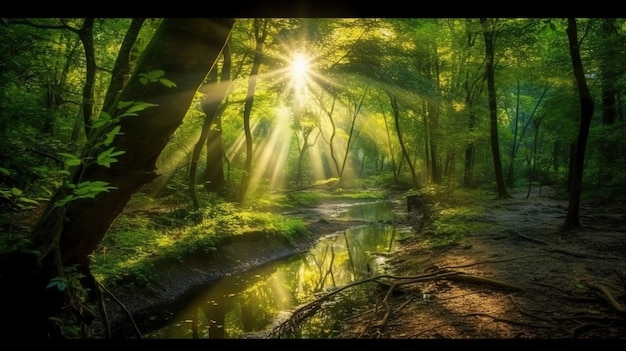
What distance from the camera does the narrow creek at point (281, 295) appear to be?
754 cm

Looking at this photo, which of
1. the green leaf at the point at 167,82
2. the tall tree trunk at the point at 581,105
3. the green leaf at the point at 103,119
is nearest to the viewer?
the green leaf at the point at 103,119

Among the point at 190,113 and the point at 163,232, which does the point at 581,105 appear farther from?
the point at 190,113

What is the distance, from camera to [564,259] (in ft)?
26.9

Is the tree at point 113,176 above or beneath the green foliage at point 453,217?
above

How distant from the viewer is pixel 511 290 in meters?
6.66

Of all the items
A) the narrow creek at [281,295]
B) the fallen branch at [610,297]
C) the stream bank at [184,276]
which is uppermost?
the fallen branch at [610,297]

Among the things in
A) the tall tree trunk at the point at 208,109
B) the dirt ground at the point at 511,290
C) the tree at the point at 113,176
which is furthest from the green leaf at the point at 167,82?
the tall tree trunk at the point at 208,109

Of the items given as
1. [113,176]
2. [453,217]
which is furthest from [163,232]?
[453,217]

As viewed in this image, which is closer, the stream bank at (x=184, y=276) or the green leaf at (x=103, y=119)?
the green leaf at (x=103, y=119)

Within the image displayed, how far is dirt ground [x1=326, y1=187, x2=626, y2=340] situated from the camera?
16.9 feet

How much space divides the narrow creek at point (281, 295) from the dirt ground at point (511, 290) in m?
→ 0.95

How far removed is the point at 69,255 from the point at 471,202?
19615mm

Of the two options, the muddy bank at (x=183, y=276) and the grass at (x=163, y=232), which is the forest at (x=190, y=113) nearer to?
the grass at (x=163, y=232)

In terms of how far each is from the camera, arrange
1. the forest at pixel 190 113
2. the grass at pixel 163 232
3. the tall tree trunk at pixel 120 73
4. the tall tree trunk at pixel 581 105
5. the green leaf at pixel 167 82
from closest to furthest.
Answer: the green leaf at pixel 167 82 → the forest at pixel 190 113 → the tall tree trunk at pixel 120 73 → the grass at pixel 163 232 → the tall tree trunk at pixel 581 105
